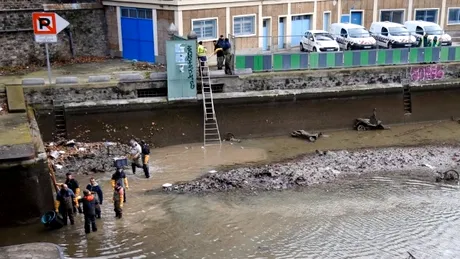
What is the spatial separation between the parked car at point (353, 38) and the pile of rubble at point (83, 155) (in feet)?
42.1

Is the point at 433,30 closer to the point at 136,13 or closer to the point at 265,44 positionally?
the point at 265,44

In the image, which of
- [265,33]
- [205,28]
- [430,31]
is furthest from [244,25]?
[430,31]

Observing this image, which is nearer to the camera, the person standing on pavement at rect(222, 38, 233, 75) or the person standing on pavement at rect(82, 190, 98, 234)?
the person standing on pavement at rect(82, 190, 98, 234)

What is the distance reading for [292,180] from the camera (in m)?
17.5

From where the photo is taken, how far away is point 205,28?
26.1 meters

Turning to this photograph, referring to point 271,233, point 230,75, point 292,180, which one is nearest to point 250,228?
point 271,233

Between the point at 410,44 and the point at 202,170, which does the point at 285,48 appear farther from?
the point at 202,170

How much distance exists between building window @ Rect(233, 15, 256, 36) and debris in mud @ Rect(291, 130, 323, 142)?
7.00m

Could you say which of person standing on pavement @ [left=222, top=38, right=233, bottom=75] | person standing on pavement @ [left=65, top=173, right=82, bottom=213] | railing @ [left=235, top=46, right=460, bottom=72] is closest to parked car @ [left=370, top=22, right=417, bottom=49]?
railing @ [left=235, top=46, right=460, bottom=72]

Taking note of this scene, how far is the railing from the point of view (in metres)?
23.0

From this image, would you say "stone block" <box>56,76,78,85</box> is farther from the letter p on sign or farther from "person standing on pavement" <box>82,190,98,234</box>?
"person standing on pavement" <box>82,190,98,234</box>

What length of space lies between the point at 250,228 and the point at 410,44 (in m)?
17.2

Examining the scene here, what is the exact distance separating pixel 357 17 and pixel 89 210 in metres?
23.9

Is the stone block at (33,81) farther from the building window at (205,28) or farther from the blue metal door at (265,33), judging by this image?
the blue metal door at (265,33)
